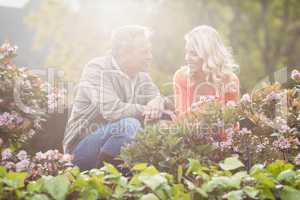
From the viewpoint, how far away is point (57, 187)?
3.50 metres

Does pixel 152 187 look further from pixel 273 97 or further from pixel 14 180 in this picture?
pixel 273 97

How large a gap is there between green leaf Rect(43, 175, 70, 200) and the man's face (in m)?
2.04

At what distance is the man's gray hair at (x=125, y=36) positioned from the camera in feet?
17.6

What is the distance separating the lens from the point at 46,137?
5.84 m

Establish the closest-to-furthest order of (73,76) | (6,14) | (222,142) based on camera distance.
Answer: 1. (222,142)
2. (73,76)
3. (6,14)

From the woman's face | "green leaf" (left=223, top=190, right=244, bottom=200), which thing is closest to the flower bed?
"green leaf" (left=223, top=190, right=244, bottom=200)

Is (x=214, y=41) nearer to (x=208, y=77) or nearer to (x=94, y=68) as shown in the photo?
(x=208, y=77)

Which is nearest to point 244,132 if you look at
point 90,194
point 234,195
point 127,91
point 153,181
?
point 127,91

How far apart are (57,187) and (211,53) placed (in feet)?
8.24

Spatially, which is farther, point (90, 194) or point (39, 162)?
point (39, 162)

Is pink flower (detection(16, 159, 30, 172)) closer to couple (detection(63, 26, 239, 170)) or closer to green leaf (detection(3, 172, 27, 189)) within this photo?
couple (detection(63, 26, 239, 170))

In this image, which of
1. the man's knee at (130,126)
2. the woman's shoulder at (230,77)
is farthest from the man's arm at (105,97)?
the woman's shoulder at (230,77)

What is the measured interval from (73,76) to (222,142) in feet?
17.4

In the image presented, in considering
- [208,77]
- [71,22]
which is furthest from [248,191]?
[71,22]
